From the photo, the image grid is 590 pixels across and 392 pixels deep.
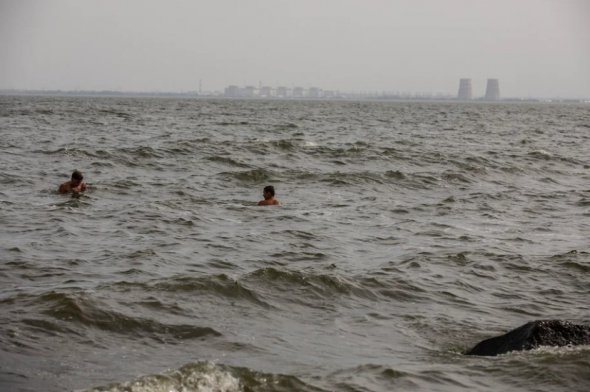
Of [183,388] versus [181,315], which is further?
[181,315]

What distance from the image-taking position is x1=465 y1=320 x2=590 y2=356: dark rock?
7168 millimetres

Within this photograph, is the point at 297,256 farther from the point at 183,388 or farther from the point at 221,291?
the point at 183,388

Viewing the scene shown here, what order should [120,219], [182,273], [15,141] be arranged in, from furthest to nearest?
[15,141] → [120,219] → [182,273]

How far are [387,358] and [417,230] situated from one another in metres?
7.33

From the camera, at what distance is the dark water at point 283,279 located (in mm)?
6625

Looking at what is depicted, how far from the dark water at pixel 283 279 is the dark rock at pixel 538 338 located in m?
0.15

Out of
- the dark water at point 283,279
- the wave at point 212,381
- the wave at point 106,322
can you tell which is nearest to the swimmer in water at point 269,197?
the dark water at point 283,279

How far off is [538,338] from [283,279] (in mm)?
3817

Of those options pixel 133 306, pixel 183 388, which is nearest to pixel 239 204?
pixel 133 306

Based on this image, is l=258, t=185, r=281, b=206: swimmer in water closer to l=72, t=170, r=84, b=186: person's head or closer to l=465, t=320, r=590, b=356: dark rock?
l=72, t=170, r=84, b=186: person's head

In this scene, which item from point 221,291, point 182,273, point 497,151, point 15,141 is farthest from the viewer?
point 497,151

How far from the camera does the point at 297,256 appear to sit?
11.6 m

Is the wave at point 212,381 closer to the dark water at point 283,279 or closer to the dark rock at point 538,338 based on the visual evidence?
the dark water at point 283,279

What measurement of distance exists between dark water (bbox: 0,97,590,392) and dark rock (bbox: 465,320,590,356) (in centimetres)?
15
